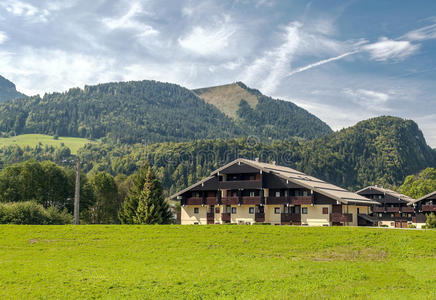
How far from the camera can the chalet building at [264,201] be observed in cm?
6444

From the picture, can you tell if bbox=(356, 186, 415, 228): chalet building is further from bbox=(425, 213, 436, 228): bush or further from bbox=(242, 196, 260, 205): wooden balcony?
bbox=(242, 196, 260, 205): wooden balcony

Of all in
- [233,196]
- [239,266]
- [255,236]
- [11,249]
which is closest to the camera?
[239,266]

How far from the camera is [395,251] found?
124 feet

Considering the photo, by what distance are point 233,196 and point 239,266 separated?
3963 centimetres

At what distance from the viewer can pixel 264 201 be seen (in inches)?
2704

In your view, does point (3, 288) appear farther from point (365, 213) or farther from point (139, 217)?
point (365, 213)

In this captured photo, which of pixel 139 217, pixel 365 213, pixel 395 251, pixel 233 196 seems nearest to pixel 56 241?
pixel 139 217

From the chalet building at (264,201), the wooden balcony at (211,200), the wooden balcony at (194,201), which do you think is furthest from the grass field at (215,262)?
the wooden balcony at (194,201)

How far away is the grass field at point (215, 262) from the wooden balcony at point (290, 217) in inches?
768

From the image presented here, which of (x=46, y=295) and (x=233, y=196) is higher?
(x=233, y=196)

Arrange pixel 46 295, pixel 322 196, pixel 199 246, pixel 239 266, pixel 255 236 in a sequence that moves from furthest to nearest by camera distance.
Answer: pixel 322 196, pixel 255 236, pixel 199 246, pixel 239 266, pixel 46 295

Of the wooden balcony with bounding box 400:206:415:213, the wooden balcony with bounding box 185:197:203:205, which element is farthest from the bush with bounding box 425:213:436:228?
the wooden balcony with bounding box 185:197:203:205

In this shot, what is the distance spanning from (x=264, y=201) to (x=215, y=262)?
35.9 m

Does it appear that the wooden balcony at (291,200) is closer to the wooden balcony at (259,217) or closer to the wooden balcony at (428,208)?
the wooden balcony at (259,217)
